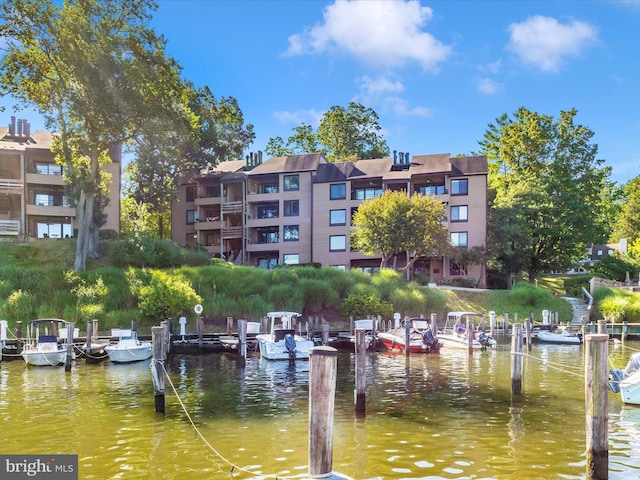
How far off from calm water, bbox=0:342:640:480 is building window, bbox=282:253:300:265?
38.3 meters

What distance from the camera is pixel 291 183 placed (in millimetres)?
66938

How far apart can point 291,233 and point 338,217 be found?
19.7ft

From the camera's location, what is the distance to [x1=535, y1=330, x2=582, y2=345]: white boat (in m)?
40.5

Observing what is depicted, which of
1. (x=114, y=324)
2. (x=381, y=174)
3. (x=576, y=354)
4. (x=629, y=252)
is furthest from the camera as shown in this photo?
(x=629, y=252)

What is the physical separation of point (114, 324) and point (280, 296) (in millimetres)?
11742

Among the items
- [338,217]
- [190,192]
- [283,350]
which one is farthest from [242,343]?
[190,192]

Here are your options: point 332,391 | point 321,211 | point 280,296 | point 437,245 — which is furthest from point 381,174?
point 332,391

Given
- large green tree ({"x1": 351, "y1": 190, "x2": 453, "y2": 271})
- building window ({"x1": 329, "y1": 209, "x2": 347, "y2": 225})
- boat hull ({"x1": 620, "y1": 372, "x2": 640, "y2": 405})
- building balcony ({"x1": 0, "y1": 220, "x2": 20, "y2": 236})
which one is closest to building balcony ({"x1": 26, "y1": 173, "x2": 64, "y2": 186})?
building balcony ({"x1": 0, "y1": 220, "x2": 20, "y2": 236})

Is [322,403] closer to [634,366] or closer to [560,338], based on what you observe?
[634,366]

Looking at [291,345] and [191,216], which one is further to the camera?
[191,216]

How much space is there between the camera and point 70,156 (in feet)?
150

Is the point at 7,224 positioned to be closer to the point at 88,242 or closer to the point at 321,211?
the point at 88,242

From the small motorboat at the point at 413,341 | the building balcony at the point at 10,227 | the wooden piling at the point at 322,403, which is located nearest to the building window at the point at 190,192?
the building balcony at the point at 10,227

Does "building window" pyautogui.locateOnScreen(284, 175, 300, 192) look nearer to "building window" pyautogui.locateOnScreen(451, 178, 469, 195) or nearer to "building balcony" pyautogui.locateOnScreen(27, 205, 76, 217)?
"building window" pyautogui.locateOnScreen(451, 178, 469, 195)
